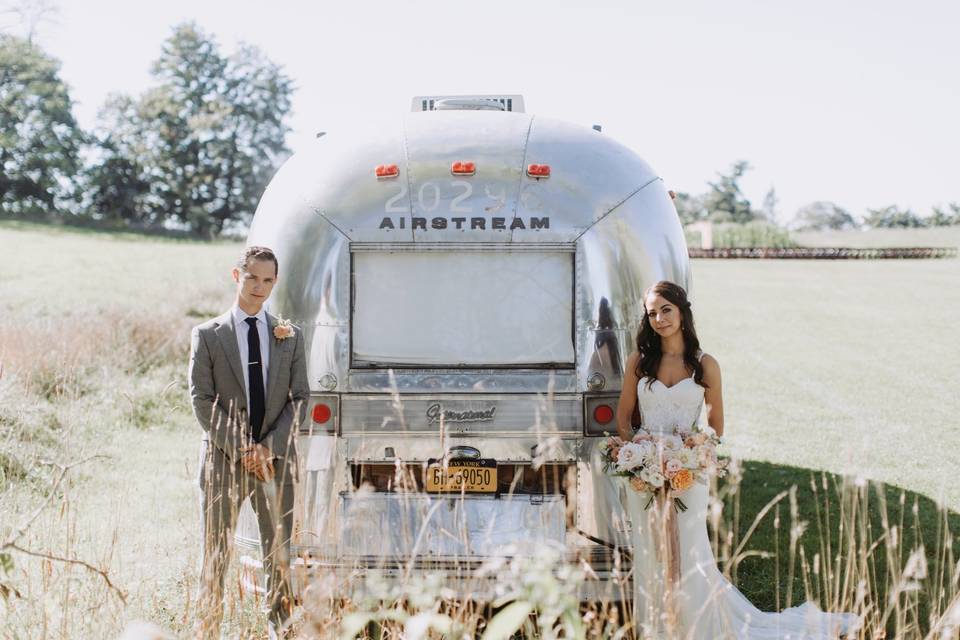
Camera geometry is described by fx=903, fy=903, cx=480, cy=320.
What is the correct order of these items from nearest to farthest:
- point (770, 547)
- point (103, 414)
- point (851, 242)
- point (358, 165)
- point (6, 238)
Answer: point (358, 165) < point (770, 547) < point (103, 414) < point (6, 238) < point (851, 242)

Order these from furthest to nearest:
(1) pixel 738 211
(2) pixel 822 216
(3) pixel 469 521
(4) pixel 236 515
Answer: (2) pixel 822 216 → (1) pixel 738 211 → (3) pixel 469 521 → (4) pixel 236 515

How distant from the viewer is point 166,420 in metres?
10.3

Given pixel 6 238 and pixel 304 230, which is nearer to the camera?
pixel 304 230

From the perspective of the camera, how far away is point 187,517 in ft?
22.5

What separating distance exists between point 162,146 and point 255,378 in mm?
63253

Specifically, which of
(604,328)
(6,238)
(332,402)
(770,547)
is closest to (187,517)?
(332,402)

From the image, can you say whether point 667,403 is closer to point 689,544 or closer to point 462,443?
point 689,544

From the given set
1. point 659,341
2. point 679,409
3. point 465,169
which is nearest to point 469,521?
point 679,409

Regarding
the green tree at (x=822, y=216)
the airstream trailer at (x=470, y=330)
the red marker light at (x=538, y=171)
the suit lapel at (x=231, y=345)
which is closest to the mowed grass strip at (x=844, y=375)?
the airstream trailer at (x=470, y=330)

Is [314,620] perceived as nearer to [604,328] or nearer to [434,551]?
[434,551]

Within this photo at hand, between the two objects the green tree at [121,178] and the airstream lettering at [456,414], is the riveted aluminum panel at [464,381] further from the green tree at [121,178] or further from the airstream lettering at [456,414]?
the green tree at [121,178]

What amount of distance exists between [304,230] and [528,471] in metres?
1.76

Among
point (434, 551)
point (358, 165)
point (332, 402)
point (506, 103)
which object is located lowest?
point (434, 551)

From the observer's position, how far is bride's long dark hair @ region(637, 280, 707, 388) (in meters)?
4.66
